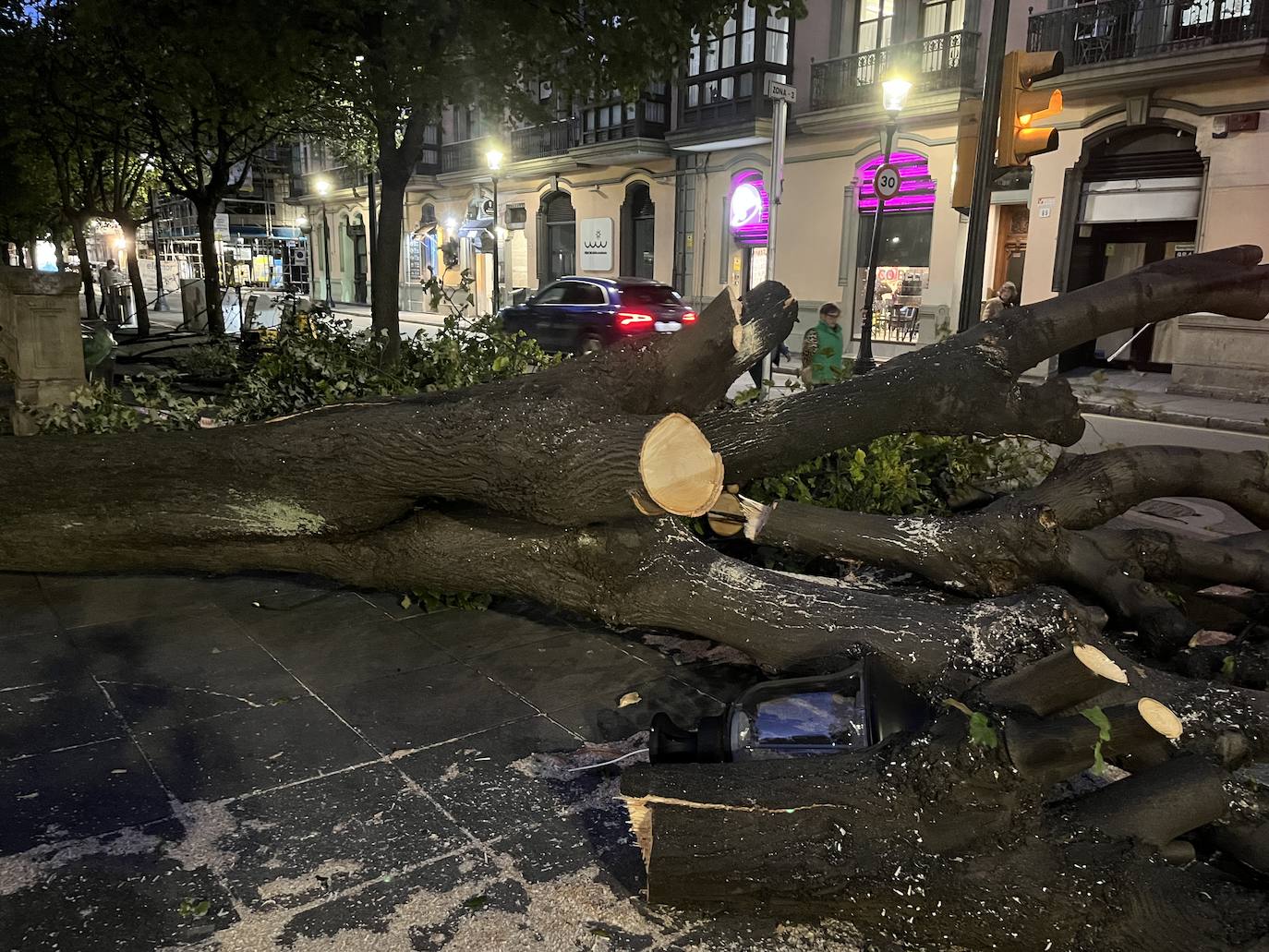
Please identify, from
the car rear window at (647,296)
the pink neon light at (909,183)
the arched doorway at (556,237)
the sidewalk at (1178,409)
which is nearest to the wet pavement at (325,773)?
the sidewalk at (1178,409)

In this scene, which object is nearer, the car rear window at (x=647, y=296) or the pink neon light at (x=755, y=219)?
the car rear window at (x=647, y=296)

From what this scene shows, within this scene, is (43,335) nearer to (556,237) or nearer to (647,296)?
(647,296)

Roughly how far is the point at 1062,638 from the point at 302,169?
52195 millimetres

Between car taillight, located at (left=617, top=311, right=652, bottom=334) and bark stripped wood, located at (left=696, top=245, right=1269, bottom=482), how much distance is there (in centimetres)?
1241

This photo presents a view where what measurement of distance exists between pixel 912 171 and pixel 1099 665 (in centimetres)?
2131

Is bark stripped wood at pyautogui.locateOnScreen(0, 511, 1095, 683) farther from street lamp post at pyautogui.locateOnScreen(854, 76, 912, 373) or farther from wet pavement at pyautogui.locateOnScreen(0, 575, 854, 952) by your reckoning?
street lamp post at pyautogui.locateOnScreen(854, 76, 912, 373)

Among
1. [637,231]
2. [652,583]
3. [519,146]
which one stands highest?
[519,146]

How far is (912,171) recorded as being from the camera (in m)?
21.5

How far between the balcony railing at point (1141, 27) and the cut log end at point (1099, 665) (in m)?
16.7

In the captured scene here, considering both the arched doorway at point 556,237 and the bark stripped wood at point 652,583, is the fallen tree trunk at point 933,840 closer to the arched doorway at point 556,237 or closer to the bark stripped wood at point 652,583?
the bark stripped wood at point 652,583

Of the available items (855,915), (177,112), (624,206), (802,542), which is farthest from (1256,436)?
(624,206)

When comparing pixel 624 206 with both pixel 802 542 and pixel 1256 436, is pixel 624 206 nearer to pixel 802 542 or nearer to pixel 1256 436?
pixel 1256 436

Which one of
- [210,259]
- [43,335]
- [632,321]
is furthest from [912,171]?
[43,335]

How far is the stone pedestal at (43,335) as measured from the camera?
7.68 metres
